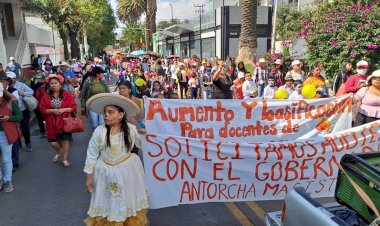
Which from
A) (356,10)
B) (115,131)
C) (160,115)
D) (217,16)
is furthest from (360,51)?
(217,16)

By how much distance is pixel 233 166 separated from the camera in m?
3.94

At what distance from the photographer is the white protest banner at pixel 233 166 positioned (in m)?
3.88

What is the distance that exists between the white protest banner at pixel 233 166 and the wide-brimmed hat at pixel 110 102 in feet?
1.59

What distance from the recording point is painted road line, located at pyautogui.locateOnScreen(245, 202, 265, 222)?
14.2ft

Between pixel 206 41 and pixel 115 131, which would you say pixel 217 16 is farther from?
pixel 115 131

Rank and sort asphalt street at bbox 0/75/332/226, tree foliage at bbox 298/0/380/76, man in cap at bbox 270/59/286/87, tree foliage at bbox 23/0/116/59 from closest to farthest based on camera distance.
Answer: asphalt street at bbox 0/75/332/226 → man in cap at bbox 270/59/286/87 → tree foliage at bbox 298/0/380/76 → tree foliage at bbox 23/0/116/59

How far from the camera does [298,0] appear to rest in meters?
34.0

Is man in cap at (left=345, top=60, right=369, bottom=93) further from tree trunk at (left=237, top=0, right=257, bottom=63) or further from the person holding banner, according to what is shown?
tree trunk at (left=237, top=0, right=257, bottom=63)

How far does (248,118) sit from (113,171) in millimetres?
1788

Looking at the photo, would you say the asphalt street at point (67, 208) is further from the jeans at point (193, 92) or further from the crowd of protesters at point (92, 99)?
the jeans at point (193, 92)

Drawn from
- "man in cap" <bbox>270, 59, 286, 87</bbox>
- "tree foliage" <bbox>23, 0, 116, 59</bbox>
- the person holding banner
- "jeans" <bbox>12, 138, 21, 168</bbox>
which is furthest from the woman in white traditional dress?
"tree foliage" <bbox>23, 0, 116, 59</bbox>

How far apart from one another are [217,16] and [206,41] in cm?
441

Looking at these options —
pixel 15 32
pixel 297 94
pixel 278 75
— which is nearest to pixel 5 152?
pixel 297 94

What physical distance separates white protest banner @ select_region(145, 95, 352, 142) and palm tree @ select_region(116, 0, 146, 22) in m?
47.3
